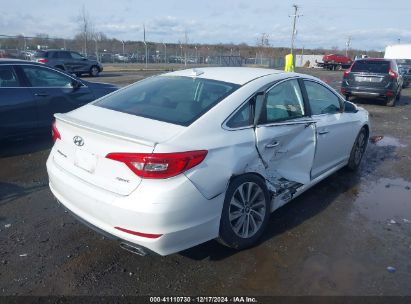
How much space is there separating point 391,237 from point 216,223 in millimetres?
2013

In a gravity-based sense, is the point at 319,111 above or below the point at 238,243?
above

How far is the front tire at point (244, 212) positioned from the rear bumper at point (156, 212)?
A: 5.5 inches

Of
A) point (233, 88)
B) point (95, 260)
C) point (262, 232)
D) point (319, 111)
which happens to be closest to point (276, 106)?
point (233, 88)

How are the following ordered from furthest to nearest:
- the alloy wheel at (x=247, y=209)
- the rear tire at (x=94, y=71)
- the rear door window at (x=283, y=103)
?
the rear tire at (x=94, y=71) < the rear door window at (x=283, y=103) < the alloy wheel at (x=247, y=209)

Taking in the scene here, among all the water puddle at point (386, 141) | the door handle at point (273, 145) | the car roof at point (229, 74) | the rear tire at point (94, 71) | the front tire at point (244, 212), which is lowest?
the water puddle at point (386, 141)

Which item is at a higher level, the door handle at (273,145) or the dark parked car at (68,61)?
the dark parked car at (68,61)

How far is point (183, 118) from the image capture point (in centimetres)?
303

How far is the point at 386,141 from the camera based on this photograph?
316 inches

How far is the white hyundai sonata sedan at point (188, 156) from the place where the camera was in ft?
8.57

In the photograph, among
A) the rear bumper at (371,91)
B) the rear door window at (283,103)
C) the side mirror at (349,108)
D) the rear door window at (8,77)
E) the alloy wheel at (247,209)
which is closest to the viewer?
the alloy wheel at (247,209)

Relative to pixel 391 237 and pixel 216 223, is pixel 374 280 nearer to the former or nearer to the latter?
pixel 391 237

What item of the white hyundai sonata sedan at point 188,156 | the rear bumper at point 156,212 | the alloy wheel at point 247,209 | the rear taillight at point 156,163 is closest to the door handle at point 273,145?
the white hyundai sonata sedan at point 188,156

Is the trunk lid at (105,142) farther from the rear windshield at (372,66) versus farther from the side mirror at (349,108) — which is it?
the rear windshield at (372,66)

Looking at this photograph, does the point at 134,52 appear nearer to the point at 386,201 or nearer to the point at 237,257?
the point at 386,201
